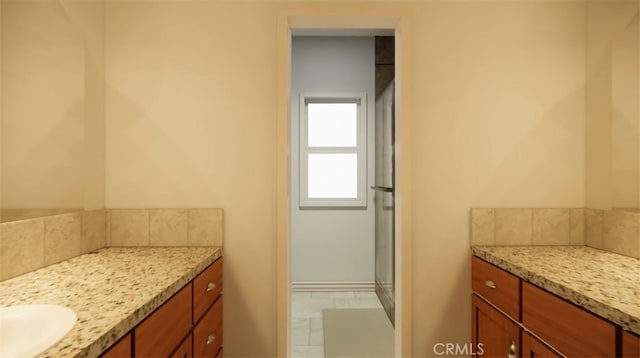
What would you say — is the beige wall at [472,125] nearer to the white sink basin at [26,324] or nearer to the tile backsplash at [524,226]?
the tile backsplash at [524,226]

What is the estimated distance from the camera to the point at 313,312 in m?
2.90

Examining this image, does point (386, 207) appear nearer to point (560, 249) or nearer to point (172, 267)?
point (560, 249)

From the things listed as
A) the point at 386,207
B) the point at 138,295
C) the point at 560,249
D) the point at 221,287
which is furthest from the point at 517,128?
the point at 138,295

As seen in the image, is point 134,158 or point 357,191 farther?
point 357,191

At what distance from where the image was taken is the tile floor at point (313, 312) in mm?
2285

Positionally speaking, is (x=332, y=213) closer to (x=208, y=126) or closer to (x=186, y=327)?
Result: (x=208, y=126)

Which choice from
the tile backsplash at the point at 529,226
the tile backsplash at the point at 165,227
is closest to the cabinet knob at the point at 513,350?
the tile backsplash at the point at 529,226

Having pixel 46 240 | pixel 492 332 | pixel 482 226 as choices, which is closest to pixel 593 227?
pixel 482 226

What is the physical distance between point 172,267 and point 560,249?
1889 mm

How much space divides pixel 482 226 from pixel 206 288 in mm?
1466

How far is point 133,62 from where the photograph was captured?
5.77 ft

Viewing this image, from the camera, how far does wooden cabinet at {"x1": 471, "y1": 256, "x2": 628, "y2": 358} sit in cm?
96

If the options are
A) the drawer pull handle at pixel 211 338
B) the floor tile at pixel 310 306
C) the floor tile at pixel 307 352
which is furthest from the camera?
the floor tile at pixel 310 306

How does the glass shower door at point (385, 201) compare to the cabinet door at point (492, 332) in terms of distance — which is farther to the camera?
the glass shower door at point (385, 201)
